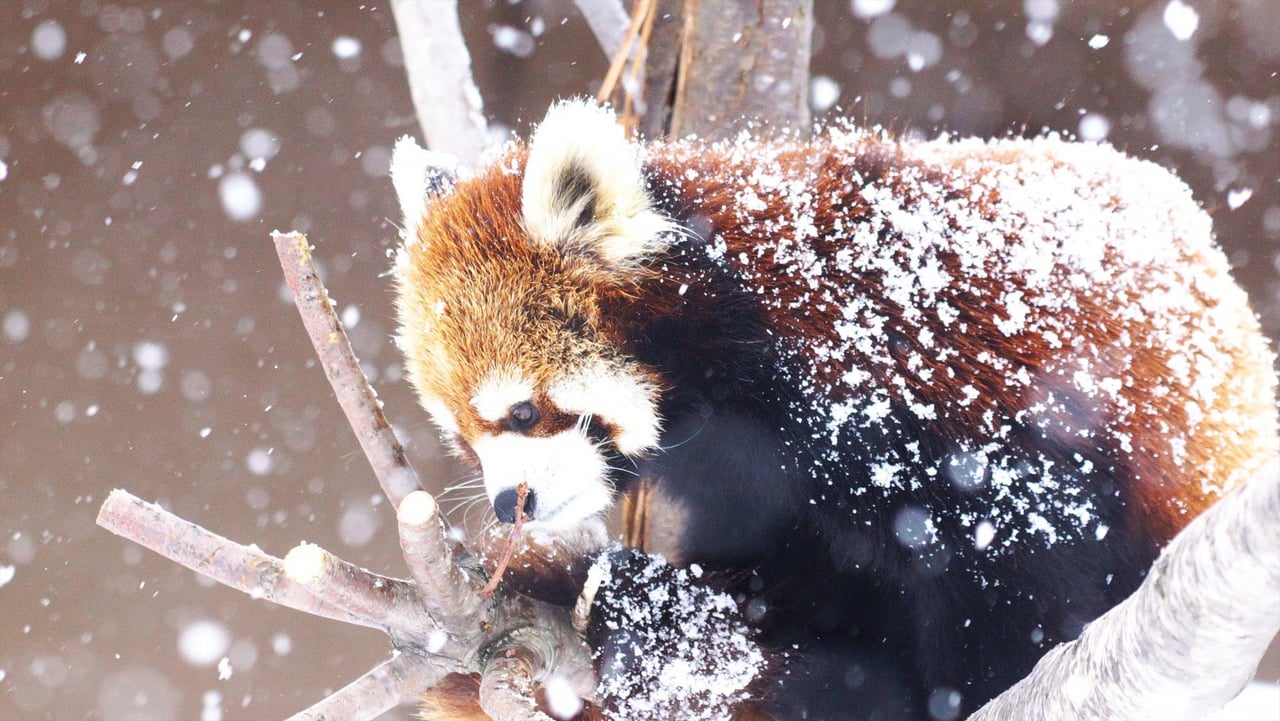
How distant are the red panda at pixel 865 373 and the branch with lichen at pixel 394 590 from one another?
0.57ft

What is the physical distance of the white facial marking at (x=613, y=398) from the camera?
1.80 m

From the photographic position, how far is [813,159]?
193cm

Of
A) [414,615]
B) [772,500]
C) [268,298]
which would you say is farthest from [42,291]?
[772,500]

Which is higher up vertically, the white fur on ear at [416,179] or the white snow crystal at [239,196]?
the white fur on ear at [416,179]

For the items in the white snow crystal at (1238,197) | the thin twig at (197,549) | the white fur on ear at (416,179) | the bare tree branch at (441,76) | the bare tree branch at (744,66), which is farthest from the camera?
the white snow crystal at (1238,197)

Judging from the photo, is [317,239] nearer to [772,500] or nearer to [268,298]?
[268,298]

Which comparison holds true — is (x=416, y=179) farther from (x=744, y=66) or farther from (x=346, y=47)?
(x=346, y=47)

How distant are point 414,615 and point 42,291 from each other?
2683 mm

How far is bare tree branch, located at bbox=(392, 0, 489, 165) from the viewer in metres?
2.79

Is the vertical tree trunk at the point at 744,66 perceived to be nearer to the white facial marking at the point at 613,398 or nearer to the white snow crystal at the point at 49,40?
the white facial marking at the point at 613,398

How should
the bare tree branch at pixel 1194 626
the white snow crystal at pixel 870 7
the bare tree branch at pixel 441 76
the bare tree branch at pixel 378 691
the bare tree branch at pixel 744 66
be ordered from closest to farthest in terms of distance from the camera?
the bare tree branch at pixel 1194 626 < the bare tree branch at pixel 378 691 < the bare tree branch at pixel 744 66 < the bare tree branch at pixel 441 76 < the white snow crystal at pixel 870 7

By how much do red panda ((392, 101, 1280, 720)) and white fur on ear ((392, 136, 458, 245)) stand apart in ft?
0.40

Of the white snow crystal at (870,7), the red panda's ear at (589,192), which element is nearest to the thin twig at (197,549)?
the red panda's ear at (589,192)

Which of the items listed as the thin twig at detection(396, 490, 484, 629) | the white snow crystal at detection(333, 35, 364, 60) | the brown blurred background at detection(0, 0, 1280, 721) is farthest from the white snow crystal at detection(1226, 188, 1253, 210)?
the white snow crystal at detection(333, 35, 364, 60)
